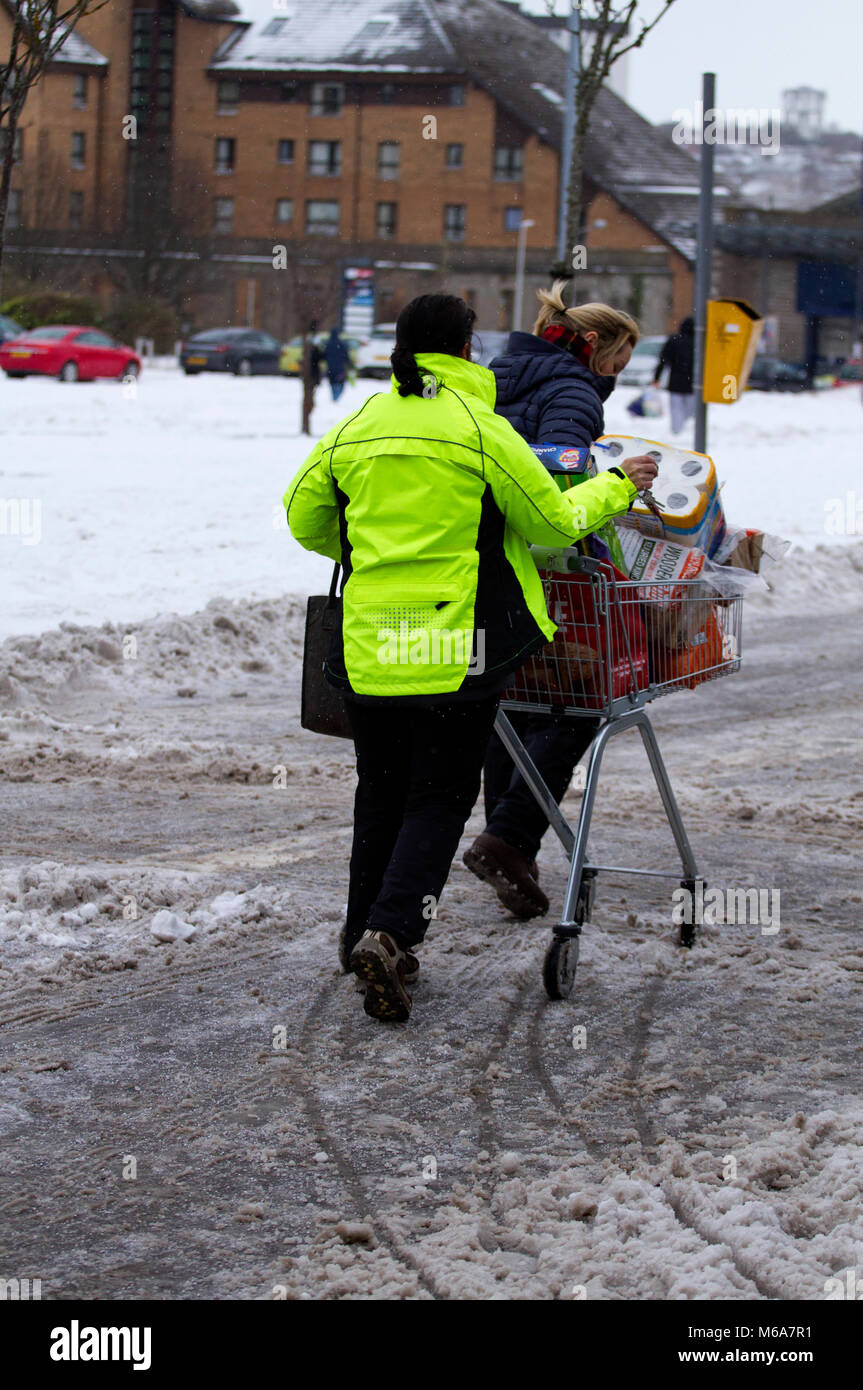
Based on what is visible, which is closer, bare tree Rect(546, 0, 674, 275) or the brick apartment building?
bare tree Rect(546, 0, 674, 275)

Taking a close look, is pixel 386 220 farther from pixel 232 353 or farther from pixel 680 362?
A: pixel 680 362

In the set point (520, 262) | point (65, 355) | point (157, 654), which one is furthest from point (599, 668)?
point (520, 262)

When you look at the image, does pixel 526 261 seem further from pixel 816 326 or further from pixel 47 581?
pixel 47 581

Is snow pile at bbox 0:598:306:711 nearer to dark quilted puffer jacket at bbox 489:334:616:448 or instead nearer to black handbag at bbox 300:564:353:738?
black handbag at bbox 300:564:353:738

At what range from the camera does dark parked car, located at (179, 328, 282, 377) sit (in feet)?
118

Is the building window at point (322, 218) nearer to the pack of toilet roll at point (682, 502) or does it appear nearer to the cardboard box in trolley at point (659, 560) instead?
the pack of toilet roll at point (682, 502)

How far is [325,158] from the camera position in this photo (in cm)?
5306

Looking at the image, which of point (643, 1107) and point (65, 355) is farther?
point (65, 355)

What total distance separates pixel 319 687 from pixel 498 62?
54332mm

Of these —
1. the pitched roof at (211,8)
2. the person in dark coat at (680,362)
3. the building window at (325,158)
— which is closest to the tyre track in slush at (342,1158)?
the pitched roof at (211,8)

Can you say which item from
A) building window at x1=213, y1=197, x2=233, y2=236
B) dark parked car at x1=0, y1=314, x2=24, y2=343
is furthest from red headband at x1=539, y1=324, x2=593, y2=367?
building window at x1=213, y1=197, x2=233, y2=236

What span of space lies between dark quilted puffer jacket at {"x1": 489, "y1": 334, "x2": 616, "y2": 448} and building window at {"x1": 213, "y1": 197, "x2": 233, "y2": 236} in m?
36.9

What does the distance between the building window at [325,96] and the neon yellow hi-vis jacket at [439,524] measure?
1968 inches

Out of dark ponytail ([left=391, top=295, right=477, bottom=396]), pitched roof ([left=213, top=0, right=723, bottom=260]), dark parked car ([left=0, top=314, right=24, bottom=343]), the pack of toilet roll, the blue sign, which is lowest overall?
the pack of toilet roll
